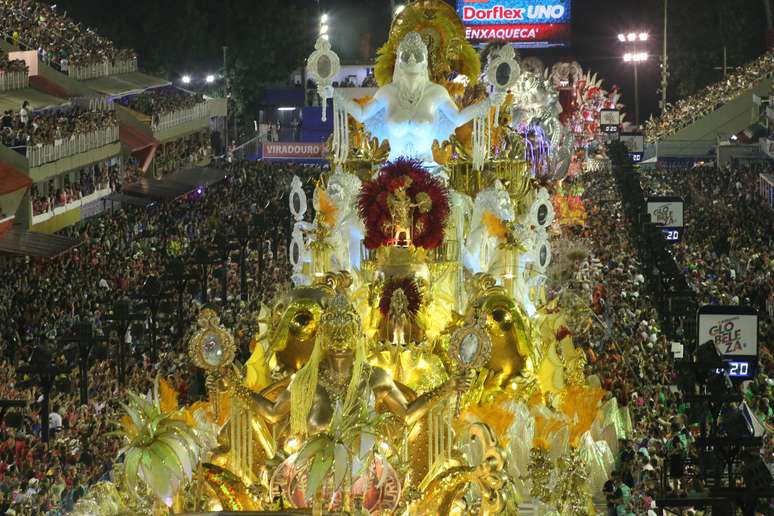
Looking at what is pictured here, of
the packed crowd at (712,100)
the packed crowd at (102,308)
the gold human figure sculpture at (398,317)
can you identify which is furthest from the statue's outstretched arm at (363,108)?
the packed crowd at (712,100)

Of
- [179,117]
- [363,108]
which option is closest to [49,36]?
[179,117]

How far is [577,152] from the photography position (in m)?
52.8

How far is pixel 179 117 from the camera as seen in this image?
2340 inches

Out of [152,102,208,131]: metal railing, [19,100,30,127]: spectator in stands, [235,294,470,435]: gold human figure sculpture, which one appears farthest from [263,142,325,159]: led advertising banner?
[235,294,470,435]: gold human figure sculpture

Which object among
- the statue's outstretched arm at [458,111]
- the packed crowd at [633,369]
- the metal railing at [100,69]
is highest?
the metal railing at [100,69]

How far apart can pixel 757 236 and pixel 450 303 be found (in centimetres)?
1922

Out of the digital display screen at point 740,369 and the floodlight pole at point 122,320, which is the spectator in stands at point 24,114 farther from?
the digital display screen at point 740,369

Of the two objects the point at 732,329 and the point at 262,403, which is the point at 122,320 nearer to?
the point at 732,329

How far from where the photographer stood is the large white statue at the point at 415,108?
24016 mm

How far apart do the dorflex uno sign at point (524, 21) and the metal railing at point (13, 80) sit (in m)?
31.1

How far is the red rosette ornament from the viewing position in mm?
21500

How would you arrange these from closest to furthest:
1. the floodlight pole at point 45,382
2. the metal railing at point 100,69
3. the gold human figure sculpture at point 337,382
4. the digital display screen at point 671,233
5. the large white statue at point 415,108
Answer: the gold human figure sculpture at point 337,382
the floodlight pole at point 45,382
the large white statue at point 415,108
the digital display screen at point 671,233
the metal railing at point 100,69

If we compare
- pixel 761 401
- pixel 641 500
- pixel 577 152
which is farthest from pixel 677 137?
pixel 641 500

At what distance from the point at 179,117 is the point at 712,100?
20.2 m
